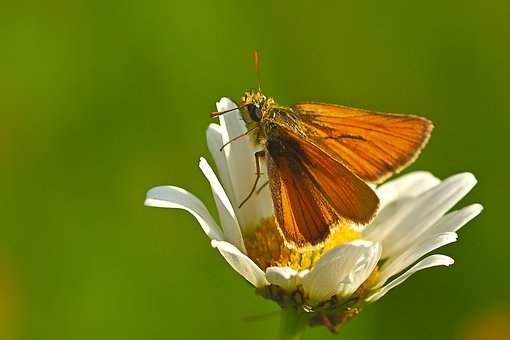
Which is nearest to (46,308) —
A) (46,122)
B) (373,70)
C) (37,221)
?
(37,221)

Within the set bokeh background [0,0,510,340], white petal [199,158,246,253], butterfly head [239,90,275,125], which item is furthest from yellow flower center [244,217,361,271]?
bokeh background [0,0,510,340]

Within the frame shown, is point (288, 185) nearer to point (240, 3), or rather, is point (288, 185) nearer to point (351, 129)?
point (351, 129)

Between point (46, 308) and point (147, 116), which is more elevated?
point (147, 116)

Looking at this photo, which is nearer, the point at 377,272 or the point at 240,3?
the point at 377,272

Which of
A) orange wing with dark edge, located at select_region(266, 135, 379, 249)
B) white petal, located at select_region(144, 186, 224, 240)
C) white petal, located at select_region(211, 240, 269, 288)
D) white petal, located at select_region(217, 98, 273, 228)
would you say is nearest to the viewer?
white petal, located at select_region(211, 240, 269, 288)

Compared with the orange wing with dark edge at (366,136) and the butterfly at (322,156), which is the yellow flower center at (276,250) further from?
the orange wing with dark edge at (366,136)

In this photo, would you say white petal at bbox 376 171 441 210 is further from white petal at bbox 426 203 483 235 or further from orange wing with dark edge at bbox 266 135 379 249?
orange wing with dark edge at bbox 266 135 379 249

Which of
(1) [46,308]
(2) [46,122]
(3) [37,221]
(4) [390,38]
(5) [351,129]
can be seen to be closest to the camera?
(5) [351,129]
